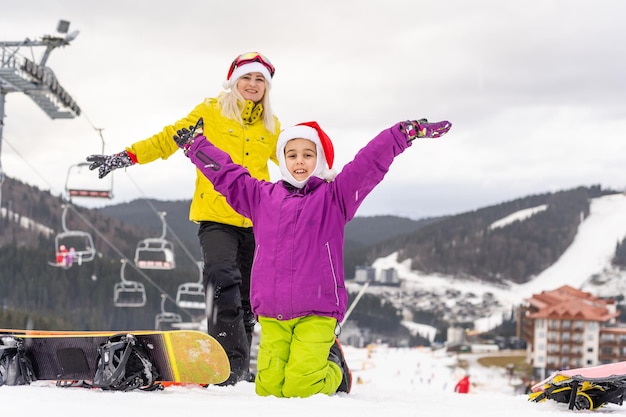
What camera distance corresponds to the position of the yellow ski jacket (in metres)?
4.54

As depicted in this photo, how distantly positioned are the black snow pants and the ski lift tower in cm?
1173

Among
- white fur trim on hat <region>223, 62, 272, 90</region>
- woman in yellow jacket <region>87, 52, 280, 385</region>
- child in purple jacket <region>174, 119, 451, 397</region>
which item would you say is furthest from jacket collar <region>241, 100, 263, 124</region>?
child in purple jacket <region>174, 119, 451, 397</region>

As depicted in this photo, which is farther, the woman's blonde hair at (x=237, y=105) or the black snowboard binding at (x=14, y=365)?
the woman's blonde hair at (x=237, y=105)

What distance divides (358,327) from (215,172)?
476 feet

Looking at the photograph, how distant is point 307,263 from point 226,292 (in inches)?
38.3

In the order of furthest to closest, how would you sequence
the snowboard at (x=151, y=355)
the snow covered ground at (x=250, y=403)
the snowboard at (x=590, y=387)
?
the snowboard at (x=151, y=355) → the snowboard at (x=590, y=387) → the snow covered ground at (x=250, y=403)

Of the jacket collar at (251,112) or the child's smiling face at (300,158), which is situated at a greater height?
the jacket collar at (251,112)

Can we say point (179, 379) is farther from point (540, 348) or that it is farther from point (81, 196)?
point (540, 348)

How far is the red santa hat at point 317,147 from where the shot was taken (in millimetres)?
3906

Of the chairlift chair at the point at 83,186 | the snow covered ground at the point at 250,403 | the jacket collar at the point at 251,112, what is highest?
the chairlift chair at the point at 83,186

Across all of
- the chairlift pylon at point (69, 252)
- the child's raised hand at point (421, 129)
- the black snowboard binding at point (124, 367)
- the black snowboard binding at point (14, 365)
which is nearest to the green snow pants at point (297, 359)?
the black snowboard binding at point (124, 367)

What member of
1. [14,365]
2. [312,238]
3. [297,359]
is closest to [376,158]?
[312,238]

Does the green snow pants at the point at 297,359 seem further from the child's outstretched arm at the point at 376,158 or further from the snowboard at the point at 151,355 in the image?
the child's outstretched arm at the point at 376,158

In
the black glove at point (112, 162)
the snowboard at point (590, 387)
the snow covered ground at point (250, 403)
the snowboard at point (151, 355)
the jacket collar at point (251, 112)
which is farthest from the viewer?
the jacket collar at point (251, 112)
